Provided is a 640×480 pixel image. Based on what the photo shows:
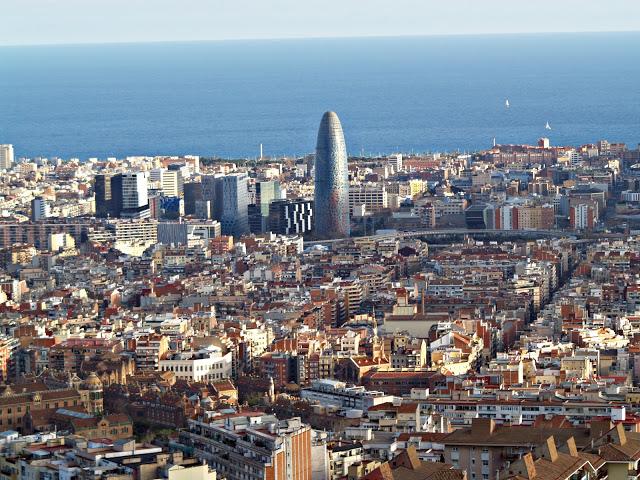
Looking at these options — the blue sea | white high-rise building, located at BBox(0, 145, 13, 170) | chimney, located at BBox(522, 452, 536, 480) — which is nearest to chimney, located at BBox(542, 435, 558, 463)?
chimney, located at BBox(522, 452, 536, 480)

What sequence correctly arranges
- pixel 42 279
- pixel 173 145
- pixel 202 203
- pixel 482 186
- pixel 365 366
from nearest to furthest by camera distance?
pixel 365 366
pixel 42 279
pixel 202 203
pixel 482 186
pixel 173 145

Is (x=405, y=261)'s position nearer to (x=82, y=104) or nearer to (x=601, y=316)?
(x=601, y=316)

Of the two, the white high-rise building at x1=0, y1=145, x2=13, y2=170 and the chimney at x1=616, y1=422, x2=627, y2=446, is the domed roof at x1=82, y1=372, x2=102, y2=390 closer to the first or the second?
the chimney at x1=616, y1=422, x2=627, y2=446

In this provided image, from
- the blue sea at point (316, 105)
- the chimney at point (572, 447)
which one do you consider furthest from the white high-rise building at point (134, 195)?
the chimney at point (572, 447)

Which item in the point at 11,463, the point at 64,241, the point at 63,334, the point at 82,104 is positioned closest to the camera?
the point at 11,463

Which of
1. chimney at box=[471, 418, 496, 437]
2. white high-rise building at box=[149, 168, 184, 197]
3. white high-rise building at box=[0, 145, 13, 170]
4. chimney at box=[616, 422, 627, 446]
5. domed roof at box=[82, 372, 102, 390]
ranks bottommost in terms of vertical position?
domed roof at box=[82, 372, 102, 390]

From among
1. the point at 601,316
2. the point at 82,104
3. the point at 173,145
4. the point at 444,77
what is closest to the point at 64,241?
the point at 601,316
